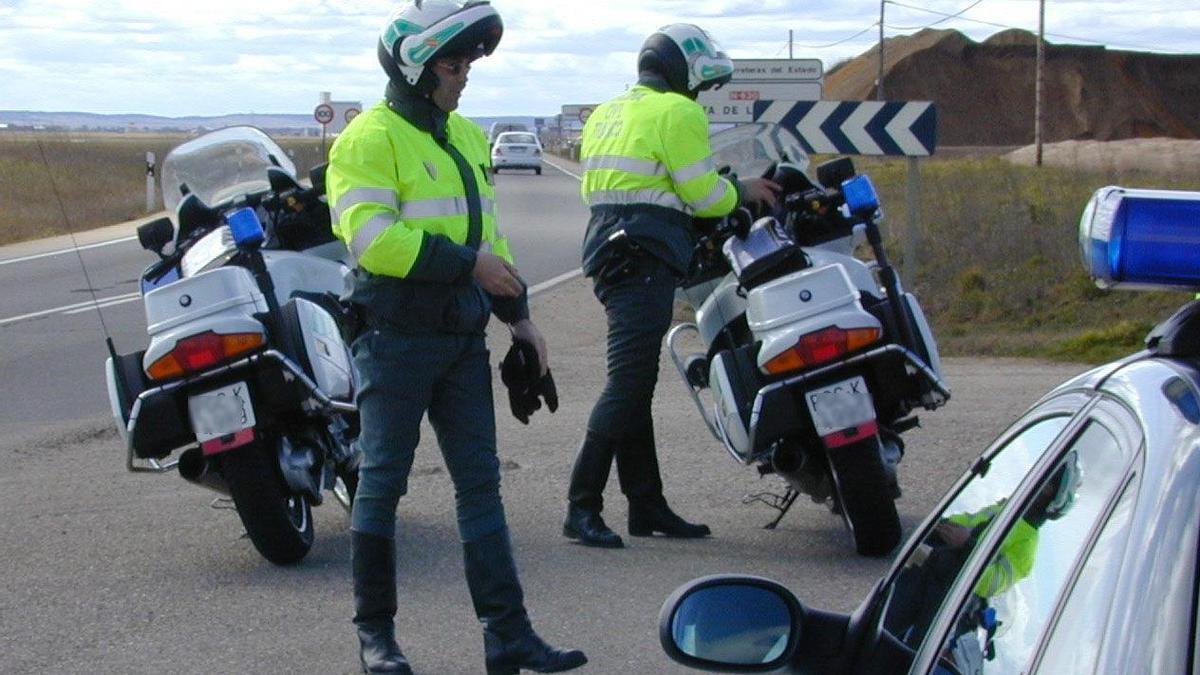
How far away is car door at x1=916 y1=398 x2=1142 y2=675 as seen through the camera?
194cm

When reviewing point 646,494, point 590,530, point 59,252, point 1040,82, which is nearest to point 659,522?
point 646,494

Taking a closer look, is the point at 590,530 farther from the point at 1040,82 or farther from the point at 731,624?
the point at 1040,82

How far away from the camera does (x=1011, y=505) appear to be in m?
2.52

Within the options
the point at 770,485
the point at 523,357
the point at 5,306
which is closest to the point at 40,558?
the point at 523,357

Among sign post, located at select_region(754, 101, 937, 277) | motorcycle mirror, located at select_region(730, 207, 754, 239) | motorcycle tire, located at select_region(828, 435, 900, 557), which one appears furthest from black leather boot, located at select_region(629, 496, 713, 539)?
sign post, located at select_region(754, 101, 937, 277)

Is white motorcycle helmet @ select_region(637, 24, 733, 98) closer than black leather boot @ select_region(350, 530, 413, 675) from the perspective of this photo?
No

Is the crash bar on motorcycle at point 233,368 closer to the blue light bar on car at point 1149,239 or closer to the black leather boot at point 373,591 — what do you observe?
the black leather boot at point 373,591

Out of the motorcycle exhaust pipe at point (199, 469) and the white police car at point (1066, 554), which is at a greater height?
the white police car at point (1066, 554)

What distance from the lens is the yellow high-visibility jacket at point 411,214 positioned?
5.12 m

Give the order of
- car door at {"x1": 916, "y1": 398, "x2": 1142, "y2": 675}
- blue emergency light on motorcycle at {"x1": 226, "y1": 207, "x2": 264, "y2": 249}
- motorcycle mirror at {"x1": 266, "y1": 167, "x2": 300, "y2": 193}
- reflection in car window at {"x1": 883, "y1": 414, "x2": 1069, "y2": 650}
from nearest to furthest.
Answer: car door at {"x1": 916, "y1": 398, "x2": 1142, "y2": 675} → reflection in car window at {"x1": 883, "y1": 414, "x2": 1069, "y2": 650} → blue emergency light on motorcycle at {"x1": 226, "y1": 207, "x2": 264, "y2": 249} → motorcycle mirror at {"x1": 266, "y1": 167, "x2": 300, "y2": 193}

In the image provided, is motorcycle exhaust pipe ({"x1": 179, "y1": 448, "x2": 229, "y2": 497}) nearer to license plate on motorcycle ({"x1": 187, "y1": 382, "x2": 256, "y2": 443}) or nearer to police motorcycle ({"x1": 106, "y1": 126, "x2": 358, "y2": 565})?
police motorcycle ({"x1": 106, "y1": 126, "x2": 358, "y2": 565})

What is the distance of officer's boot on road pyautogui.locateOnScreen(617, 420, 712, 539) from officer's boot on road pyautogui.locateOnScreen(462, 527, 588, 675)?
5.80 feet

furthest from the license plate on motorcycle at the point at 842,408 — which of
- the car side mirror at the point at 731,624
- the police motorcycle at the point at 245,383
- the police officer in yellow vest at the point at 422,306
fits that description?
the car side mirror at the point at 731,624

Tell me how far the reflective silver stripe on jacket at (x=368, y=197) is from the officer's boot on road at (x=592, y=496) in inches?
75.1
